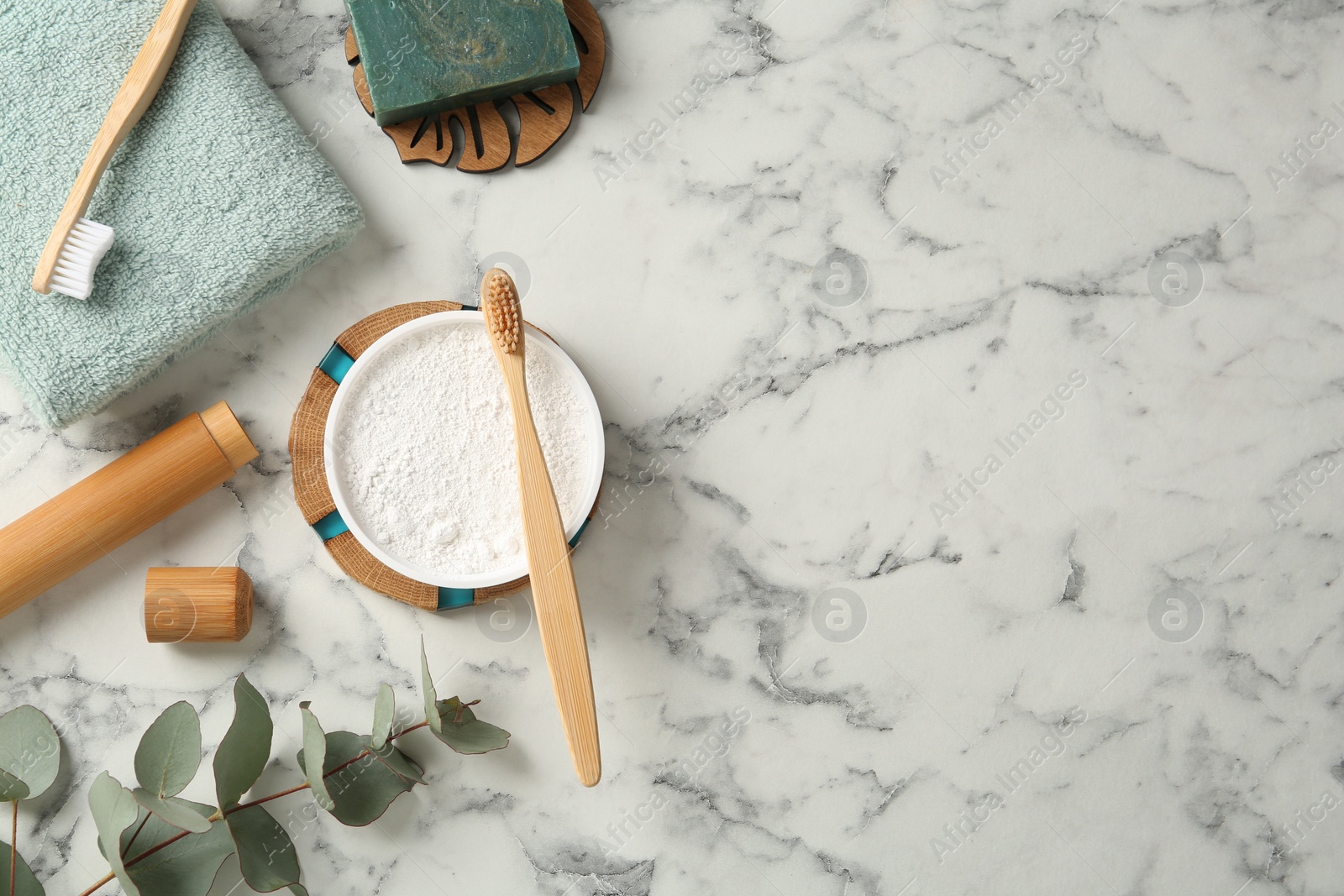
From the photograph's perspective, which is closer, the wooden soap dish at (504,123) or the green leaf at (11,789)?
the green leaf at (11,789)

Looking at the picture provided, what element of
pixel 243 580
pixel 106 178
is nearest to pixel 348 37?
pixel 106 178

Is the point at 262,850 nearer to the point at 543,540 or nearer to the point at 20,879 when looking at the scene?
the point at 20,879

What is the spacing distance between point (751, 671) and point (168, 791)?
0.49 metres

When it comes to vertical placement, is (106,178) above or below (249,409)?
above

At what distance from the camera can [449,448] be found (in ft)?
2.31

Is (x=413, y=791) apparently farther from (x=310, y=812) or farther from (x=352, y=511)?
(x=352, y=511)

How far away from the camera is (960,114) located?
2.63ft

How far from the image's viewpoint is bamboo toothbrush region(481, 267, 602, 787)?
65 cm

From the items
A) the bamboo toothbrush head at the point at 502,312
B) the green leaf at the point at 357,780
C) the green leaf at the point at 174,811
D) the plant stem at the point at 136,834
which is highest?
the bamboo toothbrush head at the point at 502,312

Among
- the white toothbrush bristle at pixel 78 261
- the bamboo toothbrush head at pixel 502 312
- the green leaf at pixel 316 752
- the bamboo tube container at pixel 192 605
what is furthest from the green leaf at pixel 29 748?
the bamboo toothbrush head at pixel 502 312

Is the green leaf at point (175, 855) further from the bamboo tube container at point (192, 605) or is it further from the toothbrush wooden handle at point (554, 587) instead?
the toothbrush wooden handle at point (554, 587)

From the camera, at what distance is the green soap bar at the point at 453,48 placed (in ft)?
2.31

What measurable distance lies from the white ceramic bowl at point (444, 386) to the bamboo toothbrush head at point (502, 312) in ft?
0.11

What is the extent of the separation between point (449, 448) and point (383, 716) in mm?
223
